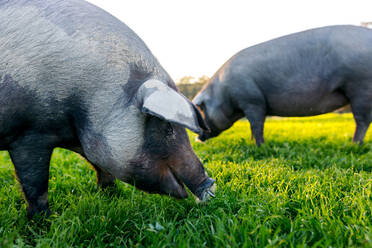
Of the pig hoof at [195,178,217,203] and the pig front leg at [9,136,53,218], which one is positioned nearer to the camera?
the pig front leg at [9,136,53,218]

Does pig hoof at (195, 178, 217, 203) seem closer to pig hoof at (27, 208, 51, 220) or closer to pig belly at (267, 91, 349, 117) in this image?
pig hoof at (27, 208, 51, 220)

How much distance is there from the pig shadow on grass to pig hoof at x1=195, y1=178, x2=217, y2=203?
4.83ft

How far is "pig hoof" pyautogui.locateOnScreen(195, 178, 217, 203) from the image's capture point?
184cm

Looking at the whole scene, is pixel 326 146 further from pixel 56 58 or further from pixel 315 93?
pixel 56 58

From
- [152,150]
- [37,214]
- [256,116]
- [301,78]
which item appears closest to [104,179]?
[37,214]

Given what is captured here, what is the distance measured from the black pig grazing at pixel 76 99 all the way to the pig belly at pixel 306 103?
2879 mm

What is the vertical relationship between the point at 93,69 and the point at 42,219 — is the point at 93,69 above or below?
above

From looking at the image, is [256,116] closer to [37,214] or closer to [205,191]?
[205,191]

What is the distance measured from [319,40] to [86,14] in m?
3.39

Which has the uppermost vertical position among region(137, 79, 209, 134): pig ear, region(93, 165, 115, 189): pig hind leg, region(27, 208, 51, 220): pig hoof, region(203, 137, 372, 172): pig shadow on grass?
region(137, 79, 209, 134): pig ear

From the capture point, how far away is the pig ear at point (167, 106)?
1.37 metres

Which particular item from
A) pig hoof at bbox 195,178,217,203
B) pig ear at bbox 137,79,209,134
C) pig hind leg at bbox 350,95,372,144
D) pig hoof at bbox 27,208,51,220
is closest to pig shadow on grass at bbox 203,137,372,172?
Answer: pig hind leg at bbox 350,95,372,144

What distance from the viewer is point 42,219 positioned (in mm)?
1775

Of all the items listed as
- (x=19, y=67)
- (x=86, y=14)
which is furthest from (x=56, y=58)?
(x=86, y=14)
